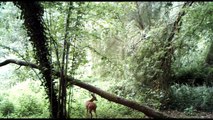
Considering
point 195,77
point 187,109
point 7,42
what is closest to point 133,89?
point 187,109

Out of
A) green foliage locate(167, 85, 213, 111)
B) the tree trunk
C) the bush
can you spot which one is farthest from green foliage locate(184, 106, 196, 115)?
the bush

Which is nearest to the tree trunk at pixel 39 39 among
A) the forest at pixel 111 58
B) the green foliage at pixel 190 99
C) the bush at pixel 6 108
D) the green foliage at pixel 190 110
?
the forest at pixel 111 58

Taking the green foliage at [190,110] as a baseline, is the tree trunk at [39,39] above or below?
above

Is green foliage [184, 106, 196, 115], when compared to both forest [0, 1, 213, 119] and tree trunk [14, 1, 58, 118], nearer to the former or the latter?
forest [0, 1, 213, 119]

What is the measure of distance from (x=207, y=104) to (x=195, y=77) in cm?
244

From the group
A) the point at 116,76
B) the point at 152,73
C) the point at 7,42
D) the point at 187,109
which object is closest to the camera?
the point at 187,109

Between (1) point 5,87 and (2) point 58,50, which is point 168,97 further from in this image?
(1) point 5,87

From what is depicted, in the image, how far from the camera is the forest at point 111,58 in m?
6.88

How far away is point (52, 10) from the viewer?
6.70m

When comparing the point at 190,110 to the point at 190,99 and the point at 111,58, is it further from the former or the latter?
the point at 111,58

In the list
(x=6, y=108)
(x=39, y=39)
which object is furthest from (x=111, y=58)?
(x=6, y=108)

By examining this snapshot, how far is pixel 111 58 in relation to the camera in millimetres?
9625

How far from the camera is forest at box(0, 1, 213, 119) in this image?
6.88 m

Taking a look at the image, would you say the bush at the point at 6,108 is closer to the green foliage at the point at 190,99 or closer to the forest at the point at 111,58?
the forest at the point at 111,58
